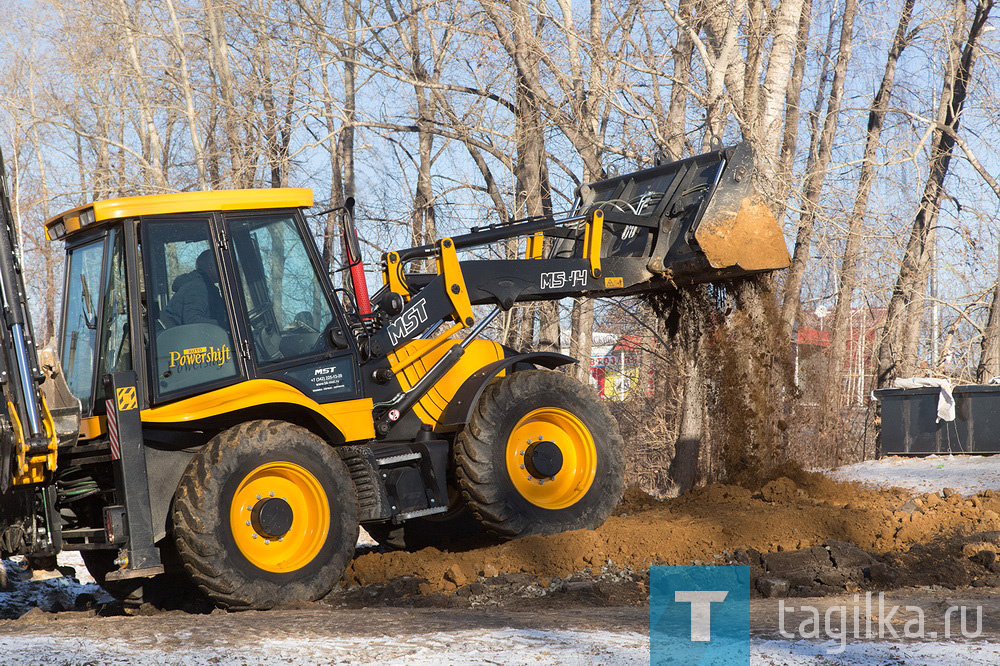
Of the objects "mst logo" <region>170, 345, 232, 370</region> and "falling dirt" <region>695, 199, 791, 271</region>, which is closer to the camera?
"mst logo" <region>170, 345, 232, 370</region>

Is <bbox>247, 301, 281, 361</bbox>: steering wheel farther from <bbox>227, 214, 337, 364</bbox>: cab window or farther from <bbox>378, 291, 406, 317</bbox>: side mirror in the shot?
<bbox>378, 291, 406, 317</bbox>: side mirror

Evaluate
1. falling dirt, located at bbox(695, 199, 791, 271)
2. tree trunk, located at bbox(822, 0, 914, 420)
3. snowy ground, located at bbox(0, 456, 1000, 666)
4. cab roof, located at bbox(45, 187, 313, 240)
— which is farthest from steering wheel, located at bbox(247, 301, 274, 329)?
tree trunk, located at bbox(822, 0, 914, 420)

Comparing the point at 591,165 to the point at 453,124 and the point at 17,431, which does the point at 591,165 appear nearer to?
the point at 453,124

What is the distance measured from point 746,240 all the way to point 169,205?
432cm

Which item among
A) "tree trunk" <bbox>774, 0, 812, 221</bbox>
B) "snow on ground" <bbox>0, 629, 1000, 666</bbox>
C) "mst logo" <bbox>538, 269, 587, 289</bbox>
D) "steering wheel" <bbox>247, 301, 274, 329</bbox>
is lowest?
"snow on ground" <bbox>0, 629, 1000, 666</bbox>

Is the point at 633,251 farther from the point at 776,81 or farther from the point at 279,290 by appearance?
the point at 776,81

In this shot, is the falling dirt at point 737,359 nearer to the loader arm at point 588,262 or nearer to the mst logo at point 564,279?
the loader arm at point 588,262

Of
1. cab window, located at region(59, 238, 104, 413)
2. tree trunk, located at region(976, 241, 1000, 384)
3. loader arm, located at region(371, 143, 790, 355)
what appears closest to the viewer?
cab window, located at region(59, 238, 104, 413)

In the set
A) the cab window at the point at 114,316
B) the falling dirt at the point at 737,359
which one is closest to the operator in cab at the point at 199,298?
the cab window at the point at 114,316

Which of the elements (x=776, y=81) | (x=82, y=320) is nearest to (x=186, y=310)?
(x=82, y=320)

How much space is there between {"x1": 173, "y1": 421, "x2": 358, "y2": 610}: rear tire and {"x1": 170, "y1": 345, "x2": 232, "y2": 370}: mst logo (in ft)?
1.39

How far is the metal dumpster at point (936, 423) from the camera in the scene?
1138 cm

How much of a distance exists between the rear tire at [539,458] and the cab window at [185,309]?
1.85 meters

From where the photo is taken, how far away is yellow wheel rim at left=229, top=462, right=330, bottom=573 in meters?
5.82
